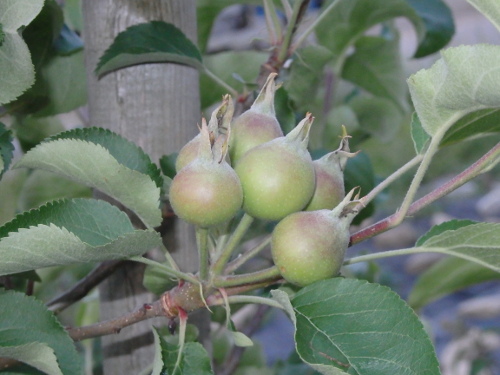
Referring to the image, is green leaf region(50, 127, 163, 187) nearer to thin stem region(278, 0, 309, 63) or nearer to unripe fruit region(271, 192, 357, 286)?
unripe fruit region(271, 192, 357, 286)

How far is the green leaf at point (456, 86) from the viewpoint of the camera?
38cm

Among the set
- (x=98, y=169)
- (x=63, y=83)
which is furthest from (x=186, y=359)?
(x=63, y=83)

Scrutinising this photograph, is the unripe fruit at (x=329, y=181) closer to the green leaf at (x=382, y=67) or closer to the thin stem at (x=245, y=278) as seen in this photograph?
the thin stem at (x=245, y=278)

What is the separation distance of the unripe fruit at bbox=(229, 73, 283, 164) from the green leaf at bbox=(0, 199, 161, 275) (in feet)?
0.31

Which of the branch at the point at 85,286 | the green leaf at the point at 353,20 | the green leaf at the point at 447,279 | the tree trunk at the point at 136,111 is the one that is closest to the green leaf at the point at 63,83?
the tree trunk at the point at 136,111

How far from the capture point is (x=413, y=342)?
1.41 ft

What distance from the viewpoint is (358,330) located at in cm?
44

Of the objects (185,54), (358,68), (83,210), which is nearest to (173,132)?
(185,54)

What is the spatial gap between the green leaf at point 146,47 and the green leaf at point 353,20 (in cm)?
26

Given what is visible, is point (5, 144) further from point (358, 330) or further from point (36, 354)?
point (358, 330)

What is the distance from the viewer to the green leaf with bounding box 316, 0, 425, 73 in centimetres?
89

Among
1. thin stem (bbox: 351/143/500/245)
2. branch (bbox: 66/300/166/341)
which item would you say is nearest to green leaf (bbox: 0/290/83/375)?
branch (bbox: 66/300/166/341)

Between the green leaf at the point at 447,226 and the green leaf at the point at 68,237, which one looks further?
the green leaf at the point at 447,226

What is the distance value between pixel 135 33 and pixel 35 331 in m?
0.29
